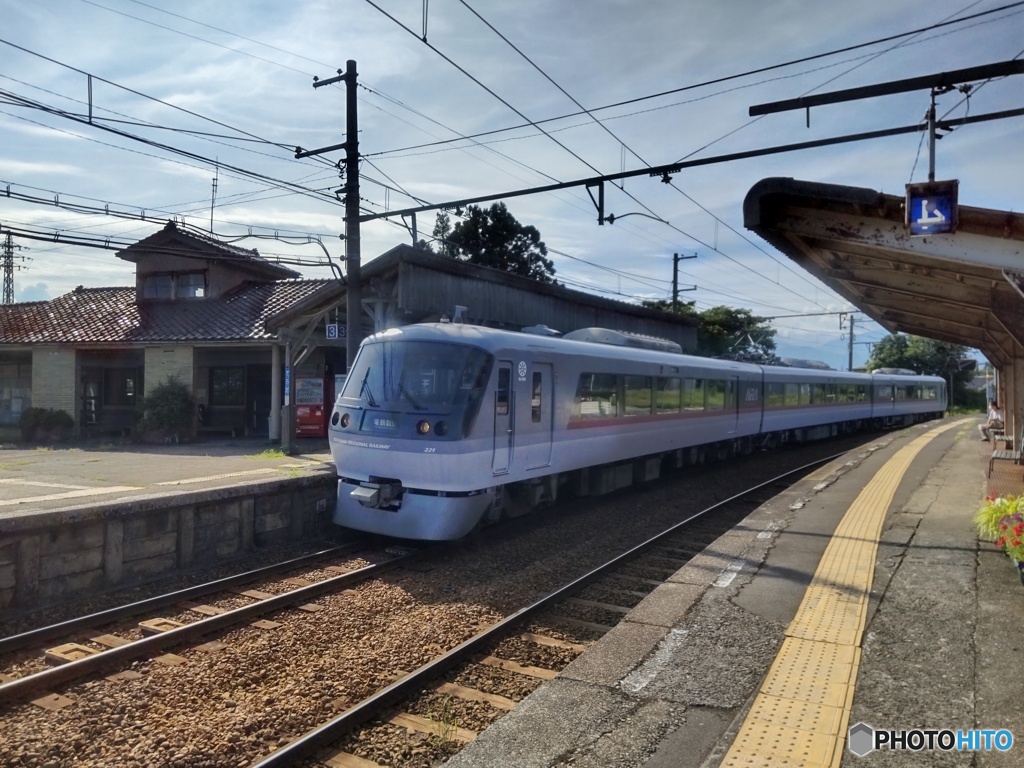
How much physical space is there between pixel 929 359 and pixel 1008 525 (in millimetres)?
58065

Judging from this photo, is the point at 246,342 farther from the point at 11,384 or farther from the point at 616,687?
the point at 616,687

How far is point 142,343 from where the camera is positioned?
20391 millimetres

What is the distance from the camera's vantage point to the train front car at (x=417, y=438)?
330 inches

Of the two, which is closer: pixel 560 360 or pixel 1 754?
pixel 1 754

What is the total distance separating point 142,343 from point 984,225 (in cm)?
1986

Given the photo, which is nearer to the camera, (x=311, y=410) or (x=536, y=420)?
(x=536, y=420)

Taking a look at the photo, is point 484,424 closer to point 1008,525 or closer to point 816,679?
point 816,679

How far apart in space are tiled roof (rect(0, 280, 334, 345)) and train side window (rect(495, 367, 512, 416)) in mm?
11216

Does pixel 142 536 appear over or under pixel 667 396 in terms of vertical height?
under

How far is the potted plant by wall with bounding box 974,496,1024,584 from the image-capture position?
6.27 m

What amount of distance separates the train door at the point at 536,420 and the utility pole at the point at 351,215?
175 inches

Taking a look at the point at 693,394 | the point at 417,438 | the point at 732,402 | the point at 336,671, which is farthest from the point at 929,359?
the point at 336,671

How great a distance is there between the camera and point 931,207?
575cm

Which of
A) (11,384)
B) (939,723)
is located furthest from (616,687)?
(11,384)
